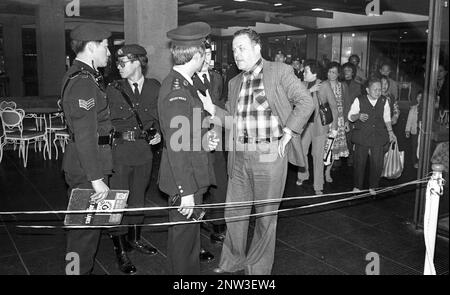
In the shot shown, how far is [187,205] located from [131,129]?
1102 mm

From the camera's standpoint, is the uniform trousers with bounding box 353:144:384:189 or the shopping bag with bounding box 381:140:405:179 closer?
the uniform trousers with bounding box 353:144:384:189

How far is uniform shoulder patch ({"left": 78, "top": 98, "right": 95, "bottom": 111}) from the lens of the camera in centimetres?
276

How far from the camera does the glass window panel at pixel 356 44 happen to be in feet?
55.5

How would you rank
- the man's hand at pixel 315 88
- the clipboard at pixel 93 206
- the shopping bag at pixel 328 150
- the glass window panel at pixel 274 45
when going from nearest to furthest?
the clipboard at pixel 93 206
the man's hand at pixel 315 88
the shopping bag at pixel 328 150
the glass window panel at pixel 274 45

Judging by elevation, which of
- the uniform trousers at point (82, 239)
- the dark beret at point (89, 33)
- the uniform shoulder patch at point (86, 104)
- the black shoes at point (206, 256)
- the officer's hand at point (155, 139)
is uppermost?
the dark beret at point (89, 33)

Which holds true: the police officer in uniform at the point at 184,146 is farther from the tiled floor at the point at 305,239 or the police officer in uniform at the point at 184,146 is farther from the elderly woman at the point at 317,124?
the elderly woman at the point at 317,124

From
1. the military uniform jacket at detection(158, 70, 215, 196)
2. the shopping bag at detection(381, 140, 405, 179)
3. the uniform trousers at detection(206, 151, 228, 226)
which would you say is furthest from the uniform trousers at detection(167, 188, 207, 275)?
the shopping bag at detection(381, 140, 405, 179)

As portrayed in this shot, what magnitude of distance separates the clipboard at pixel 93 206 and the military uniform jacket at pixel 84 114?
0.46ft

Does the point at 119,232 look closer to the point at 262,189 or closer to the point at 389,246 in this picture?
the point at 262,189

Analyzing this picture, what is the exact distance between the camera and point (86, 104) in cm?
277

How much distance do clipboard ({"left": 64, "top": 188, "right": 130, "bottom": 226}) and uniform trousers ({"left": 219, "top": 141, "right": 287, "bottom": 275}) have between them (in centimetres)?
83

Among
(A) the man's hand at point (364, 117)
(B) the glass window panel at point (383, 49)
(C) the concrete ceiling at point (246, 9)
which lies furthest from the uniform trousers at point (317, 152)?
(B) the glass window panel at point (383, 49)

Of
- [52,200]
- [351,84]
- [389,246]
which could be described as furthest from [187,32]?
[351,84]

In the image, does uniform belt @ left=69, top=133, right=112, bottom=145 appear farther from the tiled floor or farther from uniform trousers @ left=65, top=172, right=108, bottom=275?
the tiled floor
